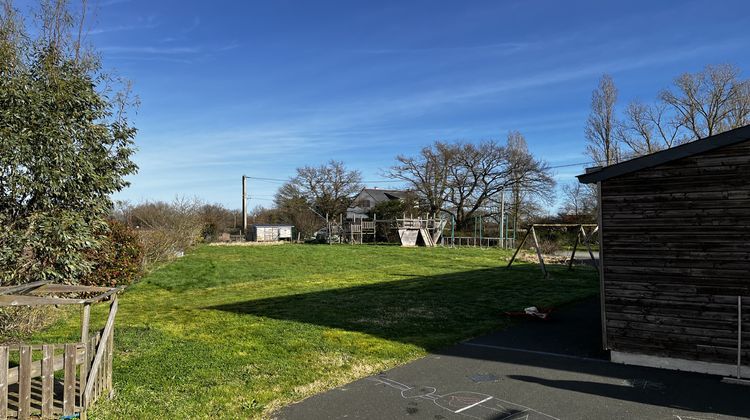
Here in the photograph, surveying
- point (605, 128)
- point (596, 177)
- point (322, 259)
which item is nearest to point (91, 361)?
point (596, 177)

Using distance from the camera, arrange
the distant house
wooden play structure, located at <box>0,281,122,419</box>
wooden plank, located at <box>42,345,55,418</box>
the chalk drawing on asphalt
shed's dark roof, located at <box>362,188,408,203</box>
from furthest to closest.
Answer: shed's dark roof, located at <box>362,188,408,203</box> < the distant house < the chalk drawing on asphalt < wooden plank, located at <box>42,345,55,418</box> < wooden play structure, located at <box>0,281,122,419</box>

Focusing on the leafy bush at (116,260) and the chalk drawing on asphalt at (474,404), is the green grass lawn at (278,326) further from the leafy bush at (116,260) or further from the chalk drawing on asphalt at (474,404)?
the chalk drawing on asphalt at (474,404)

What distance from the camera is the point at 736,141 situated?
5914 millimetres

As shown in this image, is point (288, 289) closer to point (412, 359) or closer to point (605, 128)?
point (412, 359)

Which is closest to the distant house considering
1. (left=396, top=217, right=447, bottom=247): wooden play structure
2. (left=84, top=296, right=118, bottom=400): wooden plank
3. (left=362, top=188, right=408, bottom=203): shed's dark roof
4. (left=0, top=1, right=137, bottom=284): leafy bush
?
(left=362, top=188, right=408, bottom=203): shed's dark roof

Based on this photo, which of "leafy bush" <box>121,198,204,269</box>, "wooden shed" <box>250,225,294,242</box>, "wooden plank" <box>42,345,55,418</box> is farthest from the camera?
"wooden shed" <box>250,225,294,242</box>

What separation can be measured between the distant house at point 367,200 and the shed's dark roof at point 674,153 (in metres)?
43.7

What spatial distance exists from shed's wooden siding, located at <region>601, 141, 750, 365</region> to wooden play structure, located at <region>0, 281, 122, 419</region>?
20.8 feet

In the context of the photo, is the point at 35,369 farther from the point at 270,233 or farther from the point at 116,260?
the point at 270,233

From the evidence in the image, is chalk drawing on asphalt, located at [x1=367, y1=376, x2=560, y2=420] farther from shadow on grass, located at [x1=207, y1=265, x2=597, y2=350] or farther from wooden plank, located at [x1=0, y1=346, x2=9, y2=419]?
wooden plank, located at [x1=0, y1=346, x2=9, y2=419]

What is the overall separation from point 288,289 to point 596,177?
10.1m

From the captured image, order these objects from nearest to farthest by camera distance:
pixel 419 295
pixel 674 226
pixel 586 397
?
pixel 586 397
pixel 674 226
pixel 419 295

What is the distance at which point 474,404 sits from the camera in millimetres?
5227

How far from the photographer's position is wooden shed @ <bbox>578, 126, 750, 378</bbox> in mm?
5949
